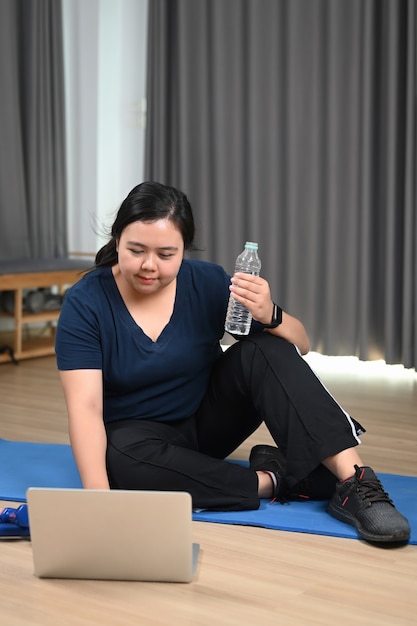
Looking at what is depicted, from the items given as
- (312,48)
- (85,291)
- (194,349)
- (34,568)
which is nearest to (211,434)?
(194,349)

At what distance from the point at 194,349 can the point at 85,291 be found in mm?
294

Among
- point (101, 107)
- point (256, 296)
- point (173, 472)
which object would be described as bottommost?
point (173, 472)

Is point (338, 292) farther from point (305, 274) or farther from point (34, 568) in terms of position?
point (34, 568)

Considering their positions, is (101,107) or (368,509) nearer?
(368,509)

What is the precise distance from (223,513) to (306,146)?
2484 mm

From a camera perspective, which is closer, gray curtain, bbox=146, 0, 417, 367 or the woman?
the woman

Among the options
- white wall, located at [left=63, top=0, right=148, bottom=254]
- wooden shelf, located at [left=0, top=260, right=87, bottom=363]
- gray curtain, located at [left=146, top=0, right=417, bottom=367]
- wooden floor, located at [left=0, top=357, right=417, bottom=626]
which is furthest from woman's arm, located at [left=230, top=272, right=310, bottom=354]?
white wall, located at [left=63, top=0, right=148, bottom=254]

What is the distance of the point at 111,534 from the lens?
5.47 ft

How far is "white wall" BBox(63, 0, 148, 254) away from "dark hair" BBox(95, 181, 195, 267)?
2.87 metres

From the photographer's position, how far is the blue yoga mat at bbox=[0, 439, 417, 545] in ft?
6.63

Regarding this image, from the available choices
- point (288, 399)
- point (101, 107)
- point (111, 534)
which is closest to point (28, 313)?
point (101, 107)

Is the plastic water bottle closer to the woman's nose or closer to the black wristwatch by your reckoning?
the black wristwatch

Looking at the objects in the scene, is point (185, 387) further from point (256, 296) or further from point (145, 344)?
point (256, 296)

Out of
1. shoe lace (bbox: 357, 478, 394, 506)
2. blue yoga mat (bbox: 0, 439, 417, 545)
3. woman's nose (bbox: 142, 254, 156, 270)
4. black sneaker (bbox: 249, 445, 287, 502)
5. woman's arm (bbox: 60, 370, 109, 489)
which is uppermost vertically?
woman's nose (bbox: 142, 254, 156, 270)
